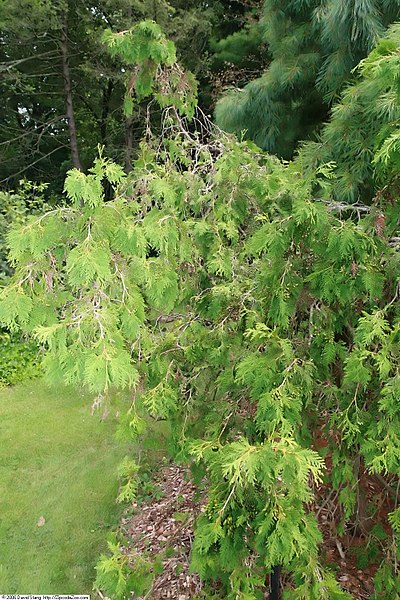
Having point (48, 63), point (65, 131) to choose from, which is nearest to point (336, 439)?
point (48, 63)

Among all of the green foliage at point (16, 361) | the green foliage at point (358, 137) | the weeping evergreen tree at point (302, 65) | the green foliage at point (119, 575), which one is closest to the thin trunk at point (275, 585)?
the green foliage at point (119, 575)

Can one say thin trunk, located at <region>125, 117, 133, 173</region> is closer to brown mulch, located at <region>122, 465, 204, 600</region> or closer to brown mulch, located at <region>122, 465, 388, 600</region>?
brown mulch, located at <region>122, 465, 204, 600</region>

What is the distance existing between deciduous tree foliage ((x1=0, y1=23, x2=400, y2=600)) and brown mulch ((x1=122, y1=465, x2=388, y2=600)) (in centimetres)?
66

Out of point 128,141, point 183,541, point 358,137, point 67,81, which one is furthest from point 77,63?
point 183,541

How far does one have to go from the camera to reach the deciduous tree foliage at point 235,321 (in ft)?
4.26

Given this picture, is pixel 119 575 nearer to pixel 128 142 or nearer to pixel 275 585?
pixel 275 585

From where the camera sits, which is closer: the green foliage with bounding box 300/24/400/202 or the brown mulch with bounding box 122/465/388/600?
the green foliage with bounding box 300/24/400/202

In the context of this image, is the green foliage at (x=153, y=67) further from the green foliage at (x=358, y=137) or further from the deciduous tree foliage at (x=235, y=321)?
the green foliage at (x=358, y=137)

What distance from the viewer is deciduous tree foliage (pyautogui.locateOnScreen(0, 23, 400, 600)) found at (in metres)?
1.30

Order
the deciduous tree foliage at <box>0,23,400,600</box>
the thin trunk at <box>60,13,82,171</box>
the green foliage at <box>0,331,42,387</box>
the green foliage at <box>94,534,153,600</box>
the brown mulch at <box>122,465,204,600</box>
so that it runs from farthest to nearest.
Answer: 1. the thin trunk at <box>60,13,82,171</box>
2. the green foliage at <box>0,331,42,387</box>
3. the brown mulch at <box>122,465,204,600</box>
4. the green foliage at <box>94,534,153,600</box>
5. the deciduous tree foliage at <box>0,23,400,600</box>

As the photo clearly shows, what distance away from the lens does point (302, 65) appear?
4.28 m

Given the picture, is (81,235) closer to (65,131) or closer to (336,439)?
(336,439)

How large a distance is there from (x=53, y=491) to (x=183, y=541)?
1416 millimetres

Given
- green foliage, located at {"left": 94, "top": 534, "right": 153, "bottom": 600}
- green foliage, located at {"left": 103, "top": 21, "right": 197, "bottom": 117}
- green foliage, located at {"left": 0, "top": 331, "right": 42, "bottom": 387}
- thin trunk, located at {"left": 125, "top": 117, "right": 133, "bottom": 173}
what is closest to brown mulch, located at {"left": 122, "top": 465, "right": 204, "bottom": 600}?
green foliage, located at {"left": 94, "top": 534, "right": 153, "bottom": 600}
